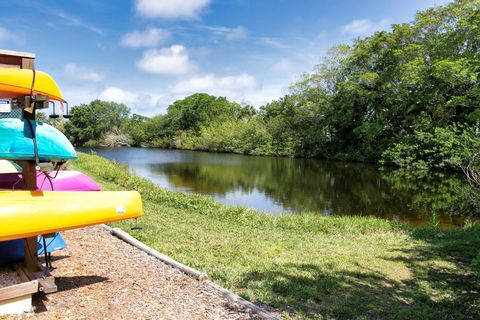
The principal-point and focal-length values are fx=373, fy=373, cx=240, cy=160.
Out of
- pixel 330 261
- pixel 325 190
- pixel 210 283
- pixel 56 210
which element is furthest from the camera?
pixel 325 190

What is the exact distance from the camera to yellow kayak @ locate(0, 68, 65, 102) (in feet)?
11.6

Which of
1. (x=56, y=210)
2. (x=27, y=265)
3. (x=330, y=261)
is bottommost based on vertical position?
(x=330, y=261)

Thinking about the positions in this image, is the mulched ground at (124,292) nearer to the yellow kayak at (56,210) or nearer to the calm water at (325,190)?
the yellow kayak at (56,210)

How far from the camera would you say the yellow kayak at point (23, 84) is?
353 centimetres

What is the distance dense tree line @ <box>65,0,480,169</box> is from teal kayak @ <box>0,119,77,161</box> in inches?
711

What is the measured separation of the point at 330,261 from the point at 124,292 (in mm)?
3413

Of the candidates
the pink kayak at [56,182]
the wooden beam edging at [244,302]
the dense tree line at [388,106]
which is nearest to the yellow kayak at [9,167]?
the pink kayak at [56,182]

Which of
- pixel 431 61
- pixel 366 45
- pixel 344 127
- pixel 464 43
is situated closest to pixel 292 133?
pixel 344 127

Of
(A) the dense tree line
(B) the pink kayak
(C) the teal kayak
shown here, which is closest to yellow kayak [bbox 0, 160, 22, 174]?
(B) the pink kayak

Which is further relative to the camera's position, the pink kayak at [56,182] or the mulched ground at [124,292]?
the pink kayak at [56,182]

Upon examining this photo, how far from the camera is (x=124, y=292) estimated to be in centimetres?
402

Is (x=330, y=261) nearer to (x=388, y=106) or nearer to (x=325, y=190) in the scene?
(x=325, y=190)

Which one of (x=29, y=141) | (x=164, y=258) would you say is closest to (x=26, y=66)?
(x=29, y=141)

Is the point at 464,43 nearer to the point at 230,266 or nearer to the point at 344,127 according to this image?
the point at 344,127
